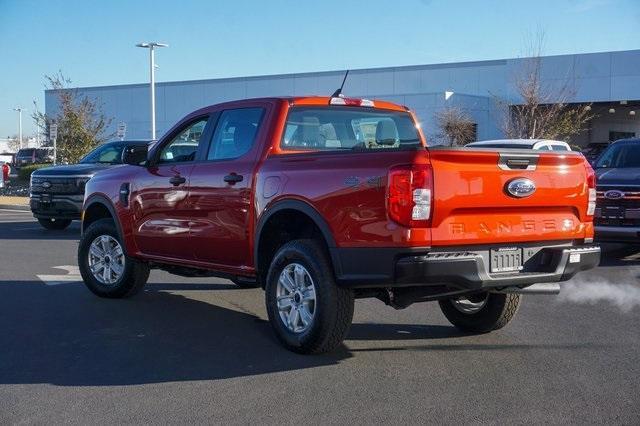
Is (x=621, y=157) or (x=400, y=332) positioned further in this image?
(x=621, y=157)

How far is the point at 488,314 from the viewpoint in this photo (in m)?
6.38

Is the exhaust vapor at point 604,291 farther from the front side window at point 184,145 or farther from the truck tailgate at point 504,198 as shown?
the front side window at point 184,145

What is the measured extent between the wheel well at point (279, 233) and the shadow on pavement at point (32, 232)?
29.5 ft

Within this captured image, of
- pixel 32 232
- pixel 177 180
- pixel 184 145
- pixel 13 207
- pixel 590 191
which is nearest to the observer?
pixel 590 191

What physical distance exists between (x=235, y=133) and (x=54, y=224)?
1075 cm

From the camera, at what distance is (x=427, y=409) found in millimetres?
4500

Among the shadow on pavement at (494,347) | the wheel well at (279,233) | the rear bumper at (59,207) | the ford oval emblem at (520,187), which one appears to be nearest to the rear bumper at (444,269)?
the ford oval emblem at (520,187)

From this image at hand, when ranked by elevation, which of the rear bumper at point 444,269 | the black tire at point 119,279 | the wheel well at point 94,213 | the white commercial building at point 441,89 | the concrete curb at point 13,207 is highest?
the white commercial building at point 441,89

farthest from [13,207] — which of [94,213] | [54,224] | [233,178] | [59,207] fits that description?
[233,178]

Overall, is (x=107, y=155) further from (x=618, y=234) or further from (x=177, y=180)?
(x=618, y=234)

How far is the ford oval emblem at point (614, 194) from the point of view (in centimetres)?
1053

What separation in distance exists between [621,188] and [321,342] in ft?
22.2

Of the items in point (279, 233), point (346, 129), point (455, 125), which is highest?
point (455, 125)

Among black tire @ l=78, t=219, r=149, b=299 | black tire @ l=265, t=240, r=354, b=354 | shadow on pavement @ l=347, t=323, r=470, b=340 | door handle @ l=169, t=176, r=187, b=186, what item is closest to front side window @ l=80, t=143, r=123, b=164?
black tire @ l=78, t=219, r=149, b=299
